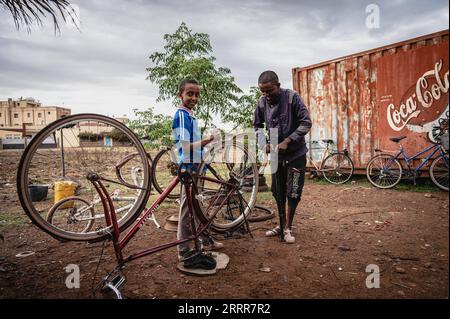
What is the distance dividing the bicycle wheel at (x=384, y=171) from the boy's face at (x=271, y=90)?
437 cm

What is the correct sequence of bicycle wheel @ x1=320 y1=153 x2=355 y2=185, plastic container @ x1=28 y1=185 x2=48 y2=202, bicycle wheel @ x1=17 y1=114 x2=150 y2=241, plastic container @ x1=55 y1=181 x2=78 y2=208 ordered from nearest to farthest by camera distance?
bicycle wheel @ x1=17 y1=114 x2=150 y2=241
plastic container @ x1=55 y1=181 x2=78 y2=208
plastic container @ x1=28 y1=185 x2=48 y2=202
bicycle wheel @ x1=320 y1=153 x2=355 y2=185

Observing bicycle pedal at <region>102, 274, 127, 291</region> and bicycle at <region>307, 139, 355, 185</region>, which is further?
bicycle at <region>307, 139, 355, 185</region>

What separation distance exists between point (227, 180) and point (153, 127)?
173 inches

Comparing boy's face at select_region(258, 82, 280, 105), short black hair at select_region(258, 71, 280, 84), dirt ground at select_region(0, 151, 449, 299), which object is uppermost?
short black hair at select_region(258, 71, 280, 84)

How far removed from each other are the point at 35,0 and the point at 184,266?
280 cm

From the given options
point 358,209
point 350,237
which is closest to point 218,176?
point 350,237

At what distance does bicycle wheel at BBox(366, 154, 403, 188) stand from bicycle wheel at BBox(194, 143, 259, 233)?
4.26 metres

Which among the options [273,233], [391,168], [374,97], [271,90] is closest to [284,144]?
[271,90]

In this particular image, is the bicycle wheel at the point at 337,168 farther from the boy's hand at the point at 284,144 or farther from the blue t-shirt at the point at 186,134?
the blue t-shirt at the point at 186,134

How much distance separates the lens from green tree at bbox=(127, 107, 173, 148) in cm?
668

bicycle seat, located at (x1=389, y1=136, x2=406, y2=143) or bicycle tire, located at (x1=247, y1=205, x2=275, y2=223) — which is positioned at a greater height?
bicycle seat, located at (x1=389, y1=136, x2=406, y2=143)

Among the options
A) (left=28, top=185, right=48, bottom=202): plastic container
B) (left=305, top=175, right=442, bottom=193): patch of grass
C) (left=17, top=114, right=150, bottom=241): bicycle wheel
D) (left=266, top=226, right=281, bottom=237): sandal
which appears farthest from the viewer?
(left=28, top=185, right=48, bottom=202): plastic container

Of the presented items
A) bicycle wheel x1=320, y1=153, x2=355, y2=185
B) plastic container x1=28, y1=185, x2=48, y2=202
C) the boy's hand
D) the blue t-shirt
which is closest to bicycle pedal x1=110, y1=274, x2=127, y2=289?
the blue t-shirt

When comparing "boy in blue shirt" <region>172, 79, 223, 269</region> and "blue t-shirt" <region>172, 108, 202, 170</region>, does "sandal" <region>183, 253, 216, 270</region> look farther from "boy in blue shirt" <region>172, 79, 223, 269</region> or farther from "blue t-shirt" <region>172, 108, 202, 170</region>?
"blue t-shirt" <region>172, 108, 202, 170</region>
